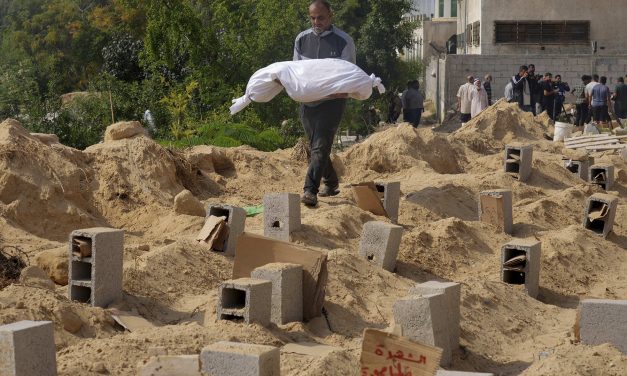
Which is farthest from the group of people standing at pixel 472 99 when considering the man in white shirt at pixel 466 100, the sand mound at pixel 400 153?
the sand mound at pixel 400 153

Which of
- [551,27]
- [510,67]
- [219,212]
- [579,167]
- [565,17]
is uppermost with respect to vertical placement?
[565,17]

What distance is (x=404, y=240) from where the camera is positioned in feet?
33.4

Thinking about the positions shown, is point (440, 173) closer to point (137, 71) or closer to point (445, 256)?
point (445, 256)

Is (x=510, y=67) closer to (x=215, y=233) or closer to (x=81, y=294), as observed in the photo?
(x=215, y=233)

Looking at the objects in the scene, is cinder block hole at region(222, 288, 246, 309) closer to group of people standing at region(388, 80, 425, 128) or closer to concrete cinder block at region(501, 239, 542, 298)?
concrete cinder block at region(501, 239, 542, 298)

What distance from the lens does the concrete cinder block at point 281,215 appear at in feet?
30.9

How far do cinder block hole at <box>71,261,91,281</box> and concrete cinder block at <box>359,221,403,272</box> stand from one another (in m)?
2.38

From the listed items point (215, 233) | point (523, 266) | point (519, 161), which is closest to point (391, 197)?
point (523, 266)

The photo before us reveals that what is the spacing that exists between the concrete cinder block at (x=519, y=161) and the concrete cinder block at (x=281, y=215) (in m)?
5.61

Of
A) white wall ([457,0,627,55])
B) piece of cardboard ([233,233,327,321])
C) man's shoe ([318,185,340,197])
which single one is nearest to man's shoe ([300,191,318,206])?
man's shoe ([318,185,340,197])

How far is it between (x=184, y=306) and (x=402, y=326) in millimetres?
1761

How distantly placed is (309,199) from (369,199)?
603 millimetres

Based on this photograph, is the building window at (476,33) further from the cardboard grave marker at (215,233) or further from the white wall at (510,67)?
the cardboard grave marker at (215,233)

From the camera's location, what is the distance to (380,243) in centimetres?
919
